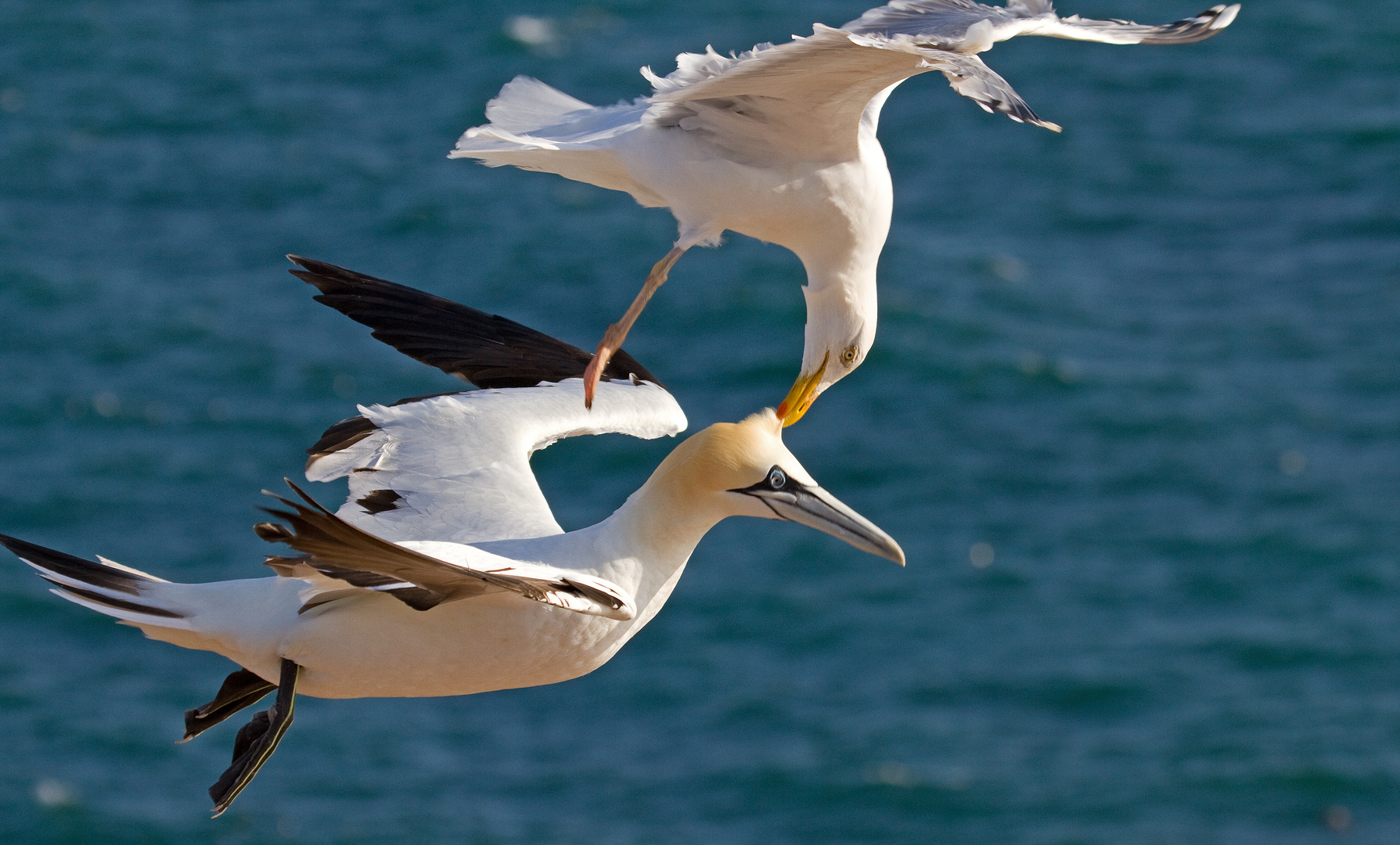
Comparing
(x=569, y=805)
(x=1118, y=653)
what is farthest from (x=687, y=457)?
(x=1118, y=653)

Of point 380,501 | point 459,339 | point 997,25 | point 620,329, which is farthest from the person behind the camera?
point 459,339

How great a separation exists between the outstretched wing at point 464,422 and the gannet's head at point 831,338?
0.71m

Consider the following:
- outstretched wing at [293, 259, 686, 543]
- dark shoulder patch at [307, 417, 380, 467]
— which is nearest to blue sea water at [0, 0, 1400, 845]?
outstretched wing at [293, 259, 686, 543]

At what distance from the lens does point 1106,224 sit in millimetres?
49844

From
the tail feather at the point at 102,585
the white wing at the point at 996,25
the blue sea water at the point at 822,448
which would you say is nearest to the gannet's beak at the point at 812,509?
the white wing at the point at 996,25

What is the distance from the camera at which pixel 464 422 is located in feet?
29.5

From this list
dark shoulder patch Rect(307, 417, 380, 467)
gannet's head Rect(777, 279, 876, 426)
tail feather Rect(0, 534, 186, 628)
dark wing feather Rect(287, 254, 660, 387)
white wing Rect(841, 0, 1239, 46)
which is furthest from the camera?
dark wing feather Rect(287, 254, 660, 387)

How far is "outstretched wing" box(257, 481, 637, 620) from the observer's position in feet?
20.7

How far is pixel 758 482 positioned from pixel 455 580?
156 centimetres

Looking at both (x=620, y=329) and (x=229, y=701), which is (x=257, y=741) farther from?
(x=620, y=329)

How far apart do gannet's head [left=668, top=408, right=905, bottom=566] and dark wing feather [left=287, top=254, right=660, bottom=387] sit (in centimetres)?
183

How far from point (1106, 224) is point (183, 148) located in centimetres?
2405

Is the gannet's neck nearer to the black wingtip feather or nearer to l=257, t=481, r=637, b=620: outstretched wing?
l=257, t=481, r=637, b=620: outstretched wing

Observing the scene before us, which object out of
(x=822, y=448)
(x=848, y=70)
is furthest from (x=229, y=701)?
(x=822, y=448)
